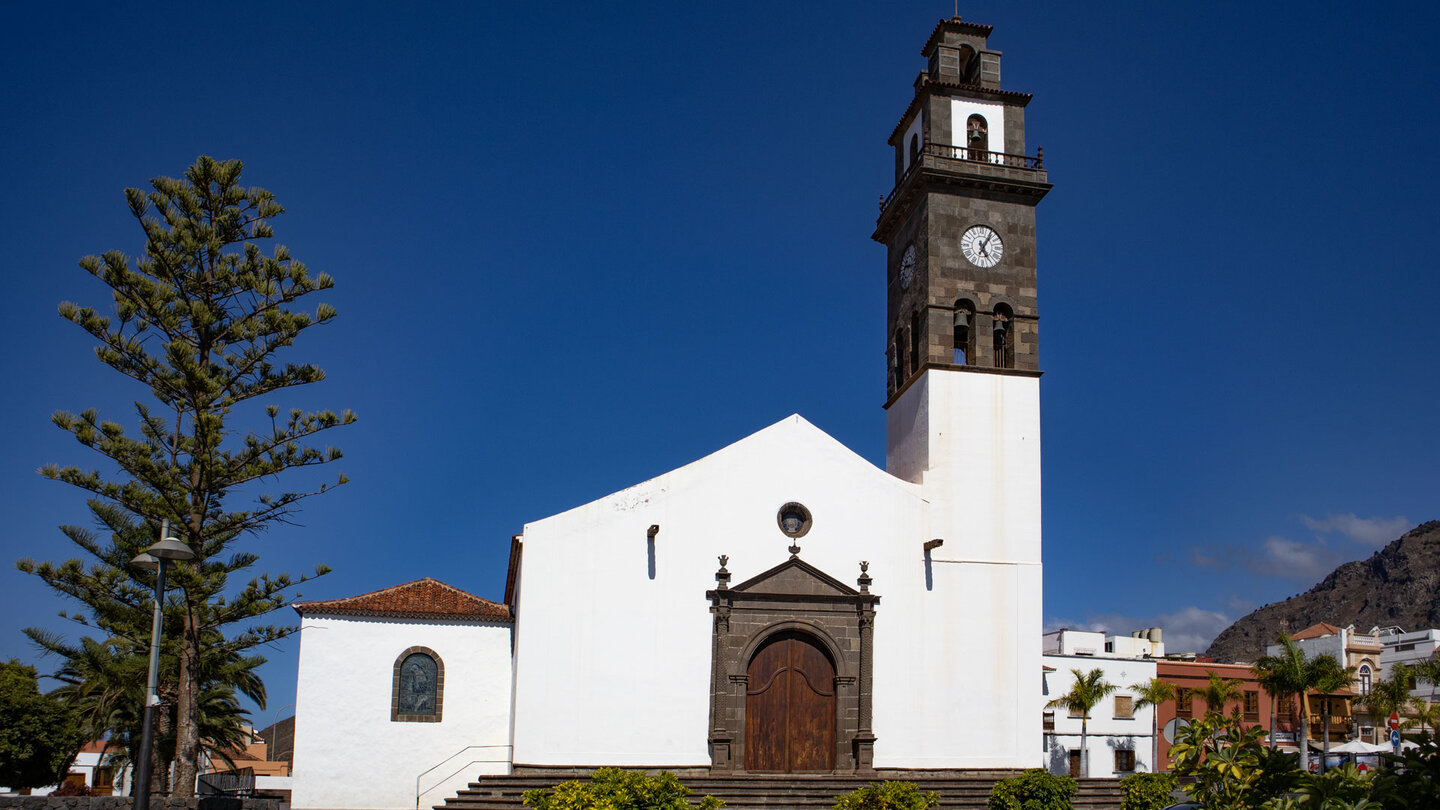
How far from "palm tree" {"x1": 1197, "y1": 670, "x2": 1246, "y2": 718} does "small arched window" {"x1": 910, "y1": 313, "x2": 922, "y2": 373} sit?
741 inches

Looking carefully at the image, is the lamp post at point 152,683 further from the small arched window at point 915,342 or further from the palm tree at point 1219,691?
the palm tree at point 1219,691

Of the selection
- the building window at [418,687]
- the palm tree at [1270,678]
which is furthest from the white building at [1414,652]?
the building window at [418,687]

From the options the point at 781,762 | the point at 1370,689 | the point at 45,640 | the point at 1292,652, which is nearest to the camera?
the point at 781,762

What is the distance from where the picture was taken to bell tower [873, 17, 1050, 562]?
78.4 ft

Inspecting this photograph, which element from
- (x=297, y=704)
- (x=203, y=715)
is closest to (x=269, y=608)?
(x=297, y=704)

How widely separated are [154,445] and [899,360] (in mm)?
15020

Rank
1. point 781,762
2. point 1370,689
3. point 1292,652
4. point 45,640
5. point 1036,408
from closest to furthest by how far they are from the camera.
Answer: point 781,762, point 1036,408, point 45,640, point 1292,652, point 1370,689

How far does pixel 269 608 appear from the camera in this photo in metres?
21.1

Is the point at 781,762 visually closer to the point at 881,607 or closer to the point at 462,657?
the point at 881,607

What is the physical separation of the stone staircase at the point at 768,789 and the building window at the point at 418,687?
171 cm

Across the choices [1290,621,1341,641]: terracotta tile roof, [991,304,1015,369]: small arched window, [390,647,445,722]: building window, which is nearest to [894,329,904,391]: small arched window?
[991,304,1015,369]: small arched window

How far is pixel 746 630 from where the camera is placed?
22.1m

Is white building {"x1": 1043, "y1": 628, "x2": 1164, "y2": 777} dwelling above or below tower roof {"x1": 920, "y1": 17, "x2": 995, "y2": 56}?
below

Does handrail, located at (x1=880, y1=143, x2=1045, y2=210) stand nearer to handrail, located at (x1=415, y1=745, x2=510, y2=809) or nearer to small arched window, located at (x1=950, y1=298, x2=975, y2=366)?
small arched window, located at (x1=950, y1=298, x2=975, y2=366)
